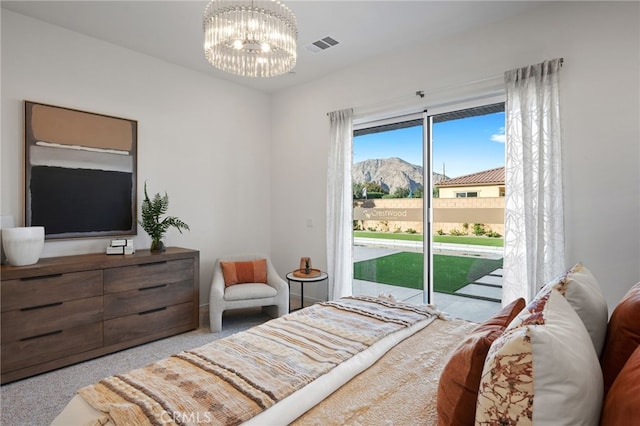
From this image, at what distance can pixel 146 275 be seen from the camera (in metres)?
3.14

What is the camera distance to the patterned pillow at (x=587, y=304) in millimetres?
1099

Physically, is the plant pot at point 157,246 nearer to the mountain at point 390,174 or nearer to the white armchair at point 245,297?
the white armchair at point 245,297

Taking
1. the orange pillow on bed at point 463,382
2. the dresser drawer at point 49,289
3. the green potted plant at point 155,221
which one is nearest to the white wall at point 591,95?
the orange pillow on bed at point 463,382

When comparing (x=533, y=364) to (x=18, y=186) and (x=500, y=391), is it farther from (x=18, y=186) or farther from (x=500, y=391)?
(x=18, y=186)

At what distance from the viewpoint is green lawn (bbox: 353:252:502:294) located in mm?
3357

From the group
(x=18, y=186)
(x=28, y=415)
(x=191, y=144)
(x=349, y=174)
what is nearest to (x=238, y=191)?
(x=191, y=144)

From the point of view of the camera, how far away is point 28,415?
2061 mm

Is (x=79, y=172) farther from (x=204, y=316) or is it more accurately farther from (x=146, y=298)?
(x=204, y=316)

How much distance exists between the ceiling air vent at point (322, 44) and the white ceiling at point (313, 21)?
0.16 ft

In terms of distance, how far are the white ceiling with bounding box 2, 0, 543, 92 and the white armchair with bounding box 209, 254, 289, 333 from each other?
8.32ft

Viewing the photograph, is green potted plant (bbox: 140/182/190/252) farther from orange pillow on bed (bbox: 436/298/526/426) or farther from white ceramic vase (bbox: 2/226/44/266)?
orange pillow on bed (bbox: 436/298/526/426)

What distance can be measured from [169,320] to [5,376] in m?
1.21

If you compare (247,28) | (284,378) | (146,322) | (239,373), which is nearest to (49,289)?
(146,322)

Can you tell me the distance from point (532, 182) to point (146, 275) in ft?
11.8
